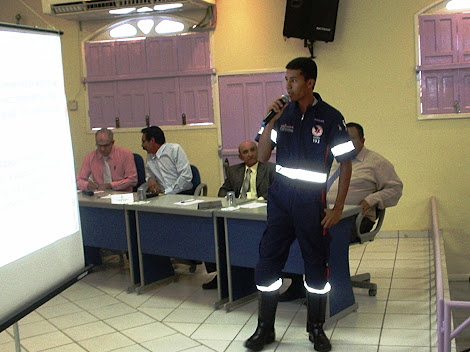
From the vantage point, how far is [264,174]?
514 centimetres

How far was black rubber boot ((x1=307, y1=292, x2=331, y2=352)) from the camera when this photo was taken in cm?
361

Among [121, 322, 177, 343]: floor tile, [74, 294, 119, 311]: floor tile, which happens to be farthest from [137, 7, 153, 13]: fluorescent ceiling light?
[121, 322, 177, 343]: floor tile

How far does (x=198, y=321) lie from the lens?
4305 mm

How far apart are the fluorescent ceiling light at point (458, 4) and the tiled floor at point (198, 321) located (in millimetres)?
2662

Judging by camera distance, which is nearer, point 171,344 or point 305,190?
point 305,190

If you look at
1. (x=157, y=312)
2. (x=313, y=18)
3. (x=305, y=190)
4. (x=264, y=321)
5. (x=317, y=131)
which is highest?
(x=313, y=18)

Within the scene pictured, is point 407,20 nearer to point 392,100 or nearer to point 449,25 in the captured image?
point 449,25

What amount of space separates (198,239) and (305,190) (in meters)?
1.43

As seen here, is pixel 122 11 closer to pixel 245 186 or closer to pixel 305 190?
pixel 245 186

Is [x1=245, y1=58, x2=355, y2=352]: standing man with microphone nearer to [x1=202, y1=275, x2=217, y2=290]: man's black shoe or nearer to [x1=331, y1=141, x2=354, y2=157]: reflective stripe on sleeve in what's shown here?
[x1=331, y1=141, x2=354, y2=157]: reflective stripe on sleeve

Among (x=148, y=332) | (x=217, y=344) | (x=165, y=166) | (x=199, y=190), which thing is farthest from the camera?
(x=165, y=166)

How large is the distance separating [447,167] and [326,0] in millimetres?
2115

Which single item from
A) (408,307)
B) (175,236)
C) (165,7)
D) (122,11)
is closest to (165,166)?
(175,236)

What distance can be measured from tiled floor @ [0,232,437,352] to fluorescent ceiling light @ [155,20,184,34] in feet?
10.3
